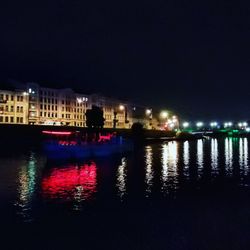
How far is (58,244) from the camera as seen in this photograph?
20.3 m

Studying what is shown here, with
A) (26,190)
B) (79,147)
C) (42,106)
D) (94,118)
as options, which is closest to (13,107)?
(42,106)

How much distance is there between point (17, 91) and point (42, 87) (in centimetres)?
1852

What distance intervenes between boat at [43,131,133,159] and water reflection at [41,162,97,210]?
498 inches

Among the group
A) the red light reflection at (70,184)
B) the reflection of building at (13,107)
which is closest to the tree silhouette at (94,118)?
the reflection of building at (13,107)

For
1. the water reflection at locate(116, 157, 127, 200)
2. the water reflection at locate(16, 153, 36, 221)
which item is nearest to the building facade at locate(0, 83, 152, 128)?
the water reflection at locate(16, 153, 36, 221)

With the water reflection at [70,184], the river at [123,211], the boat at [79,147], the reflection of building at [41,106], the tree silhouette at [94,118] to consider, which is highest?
the reflection of building at [41,106]

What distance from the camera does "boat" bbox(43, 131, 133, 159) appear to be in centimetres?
6506

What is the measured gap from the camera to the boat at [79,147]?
65062mm

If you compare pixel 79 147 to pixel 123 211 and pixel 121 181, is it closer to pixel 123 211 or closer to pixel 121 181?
pixel 121 181

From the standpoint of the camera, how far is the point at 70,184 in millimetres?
38906

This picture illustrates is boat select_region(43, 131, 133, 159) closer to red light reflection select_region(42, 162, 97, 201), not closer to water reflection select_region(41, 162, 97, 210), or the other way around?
water reflection select_region(41, 162, 97, 210)

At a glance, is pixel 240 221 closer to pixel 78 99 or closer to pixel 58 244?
pixel 58 244

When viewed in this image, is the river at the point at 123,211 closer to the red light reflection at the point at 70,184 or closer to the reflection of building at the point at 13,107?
the red light reflection at the point at 70,184

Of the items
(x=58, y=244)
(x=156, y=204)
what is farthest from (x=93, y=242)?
(x=156, y=204)
